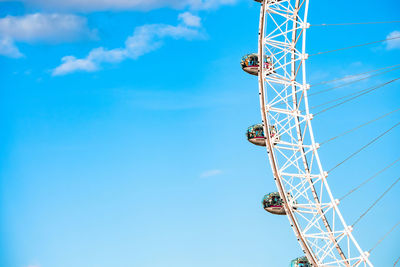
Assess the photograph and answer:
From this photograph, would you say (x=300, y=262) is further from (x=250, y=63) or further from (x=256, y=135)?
(x=250, y=63)

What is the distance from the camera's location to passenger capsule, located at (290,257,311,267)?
36231 millimetres

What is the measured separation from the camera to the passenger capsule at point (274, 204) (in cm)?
3719

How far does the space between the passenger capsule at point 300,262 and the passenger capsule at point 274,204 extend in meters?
2.56

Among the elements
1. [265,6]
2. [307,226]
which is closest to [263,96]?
[265,6]

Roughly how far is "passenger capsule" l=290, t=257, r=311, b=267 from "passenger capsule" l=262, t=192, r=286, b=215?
256 centimetres

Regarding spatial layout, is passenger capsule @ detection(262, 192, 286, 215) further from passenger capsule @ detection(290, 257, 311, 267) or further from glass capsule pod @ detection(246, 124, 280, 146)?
glass capsule pod @ detection(246, 124, 280, 146)

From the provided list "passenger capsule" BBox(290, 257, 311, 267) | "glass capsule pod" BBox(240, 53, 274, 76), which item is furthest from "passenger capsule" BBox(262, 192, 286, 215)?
"glass capsule pod" BBox(240, 53, 274, 76)

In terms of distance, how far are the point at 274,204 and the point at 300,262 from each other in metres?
3.24

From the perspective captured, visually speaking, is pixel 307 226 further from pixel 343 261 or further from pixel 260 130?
pixel 260 130

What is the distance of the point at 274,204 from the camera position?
1465 inches

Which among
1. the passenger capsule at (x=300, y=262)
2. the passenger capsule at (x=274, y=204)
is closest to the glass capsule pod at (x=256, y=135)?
the passenger capsule at (x=274, y=204)

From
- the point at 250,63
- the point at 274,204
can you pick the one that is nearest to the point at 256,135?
the point at 274,204

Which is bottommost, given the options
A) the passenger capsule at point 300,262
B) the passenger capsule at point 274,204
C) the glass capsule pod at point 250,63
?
the passenger capsule at point 300,262

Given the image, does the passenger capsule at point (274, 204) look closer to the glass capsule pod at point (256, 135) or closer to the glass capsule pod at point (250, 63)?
the glass capsule pod at point (256, 135)
